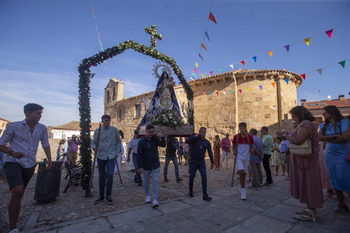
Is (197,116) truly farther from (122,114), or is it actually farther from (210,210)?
(210,210)

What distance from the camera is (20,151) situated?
3008 millimetres

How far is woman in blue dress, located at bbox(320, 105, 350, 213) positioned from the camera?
10.9 ft

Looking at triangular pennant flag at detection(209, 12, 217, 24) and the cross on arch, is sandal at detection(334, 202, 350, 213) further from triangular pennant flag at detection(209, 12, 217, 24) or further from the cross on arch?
the cross on arch

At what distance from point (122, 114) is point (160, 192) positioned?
1909 cm

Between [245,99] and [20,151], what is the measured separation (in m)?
13.6

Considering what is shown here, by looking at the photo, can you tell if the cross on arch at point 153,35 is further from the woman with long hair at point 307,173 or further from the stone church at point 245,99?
the stone church at point 245,99

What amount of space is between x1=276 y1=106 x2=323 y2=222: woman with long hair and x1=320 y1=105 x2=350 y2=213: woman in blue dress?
1.91ft

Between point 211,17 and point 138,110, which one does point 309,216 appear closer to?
point 211,17

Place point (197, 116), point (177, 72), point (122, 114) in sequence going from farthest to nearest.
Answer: point (122, 114) < point (197, 116) < point (177, 72)

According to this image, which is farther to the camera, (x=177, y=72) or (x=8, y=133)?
(x=177, y=72)

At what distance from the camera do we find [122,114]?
2323cm

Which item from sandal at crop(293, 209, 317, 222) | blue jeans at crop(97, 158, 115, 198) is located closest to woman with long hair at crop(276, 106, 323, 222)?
sandal at crop(293, 209, 317, 222)

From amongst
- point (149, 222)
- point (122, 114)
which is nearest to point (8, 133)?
point (149, 222)

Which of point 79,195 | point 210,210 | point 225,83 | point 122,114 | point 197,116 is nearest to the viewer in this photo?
point 210,210
